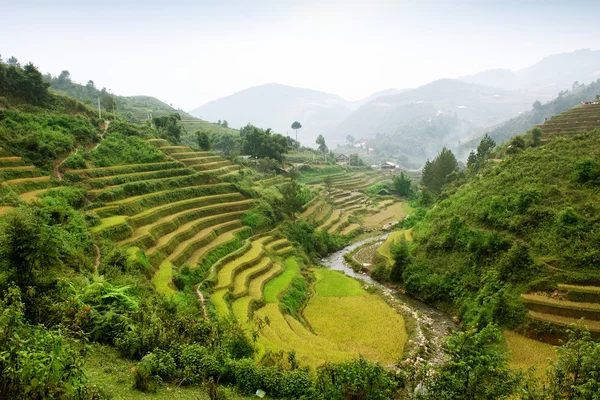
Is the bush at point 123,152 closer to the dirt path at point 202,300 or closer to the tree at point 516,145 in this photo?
the dirt path at point 202,300

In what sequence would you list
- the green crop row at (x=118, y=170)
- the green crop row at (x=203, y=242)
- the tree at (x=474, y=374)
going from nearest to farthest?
the tree at (x=474, y=374), the green crop row at (x=203, y=242), the green crop row at (x=118, y=170)

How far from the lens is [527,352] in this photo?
41.0 feet

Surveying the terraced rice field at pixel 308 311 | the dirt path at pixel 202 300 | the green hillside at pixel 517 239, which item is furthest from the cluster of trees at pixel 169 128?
the green hillside at pixel 517 239

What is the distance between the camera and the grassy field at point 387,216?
122 ft

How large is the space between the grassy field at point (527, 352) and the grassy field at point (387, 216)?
2300 centimetres

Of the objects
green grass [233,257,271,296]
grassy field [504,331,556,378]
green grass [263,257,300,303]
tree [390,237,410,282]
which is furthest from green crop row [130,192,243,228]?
grassy field [504,331,556,378]

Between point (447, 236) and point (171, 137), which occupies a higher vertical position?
point (171, 137)

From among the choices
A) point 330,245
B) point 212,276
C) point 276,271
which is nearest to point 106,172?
point 212,276

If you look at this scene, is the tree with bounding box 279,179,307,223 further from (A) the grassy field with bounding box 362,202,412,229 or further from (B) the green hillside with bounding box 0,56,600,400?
(A) the grassy field with bounding box 362,202,412,229

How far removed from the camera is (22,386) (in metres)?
4.25

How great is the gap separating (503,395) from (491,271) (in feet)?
35.5

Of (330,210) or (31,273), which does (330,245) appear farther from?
(31,273)

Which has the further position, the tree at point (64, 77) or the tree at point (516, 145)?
the tree at point (64, 77)

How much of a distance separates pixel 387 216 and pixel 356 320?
83.7 feet
